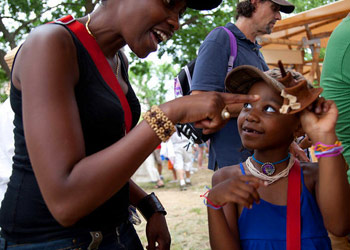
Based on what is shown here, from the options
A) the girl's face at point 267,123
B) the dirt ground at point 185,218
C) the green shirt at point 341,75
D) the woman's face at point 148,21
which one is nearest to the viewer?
the woman's face at point 148,21

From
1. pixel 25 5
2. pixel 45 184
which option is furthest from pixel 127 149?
pixel 25 5

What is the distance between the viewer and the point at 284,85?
6.16ft

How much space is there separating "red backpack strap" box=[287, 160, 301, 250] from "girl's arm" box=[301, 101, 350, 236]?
17 cm

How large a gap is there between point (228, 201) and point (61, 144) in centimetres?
77

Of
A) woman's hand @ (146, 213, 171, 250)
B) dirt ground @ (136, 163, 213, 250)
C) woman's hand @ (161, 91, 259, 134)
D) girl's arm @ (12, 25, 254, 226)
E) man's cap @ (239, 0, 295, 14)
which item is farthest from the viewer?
dirt ground @ (136, 163, 213, 250)

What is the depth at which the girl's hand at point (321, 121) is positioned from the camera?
67.4 inches

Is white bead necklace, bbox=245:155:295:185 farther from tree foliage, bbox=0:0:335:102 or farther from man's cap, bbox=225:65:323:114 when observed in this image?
tree foliage, bbox=0:0:335:102

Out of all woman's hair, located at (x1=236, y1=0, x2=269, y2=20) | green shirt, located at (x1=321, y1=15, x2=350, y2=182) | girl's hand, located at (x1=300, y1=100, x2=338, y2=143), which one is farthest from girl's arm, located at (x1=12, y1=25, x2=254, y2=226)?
woman's hair, located at (x1=236, y1=0, x2=269, y2=20)

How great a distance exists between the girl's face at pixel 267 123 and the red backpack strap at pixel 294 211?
208 mm

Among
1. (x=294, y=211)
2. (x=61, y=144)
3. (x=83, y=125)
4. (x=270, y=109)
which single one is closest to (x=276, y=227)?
(x=294, y=211)

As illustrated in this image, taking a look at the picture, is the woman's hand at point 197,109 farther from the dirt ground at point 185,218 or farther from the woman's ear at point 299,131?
the dirt ground at point 185,218

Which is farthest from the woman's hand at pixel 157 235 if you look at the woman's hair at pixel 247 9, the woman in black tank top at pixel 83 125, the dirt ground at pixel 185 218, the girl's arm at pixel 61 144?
the dirt ground at pixel 185 218

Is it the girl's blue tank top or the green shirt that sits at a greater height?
the green shirt

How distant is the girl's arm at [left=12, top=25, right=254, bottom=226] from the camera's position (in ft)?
3.73
